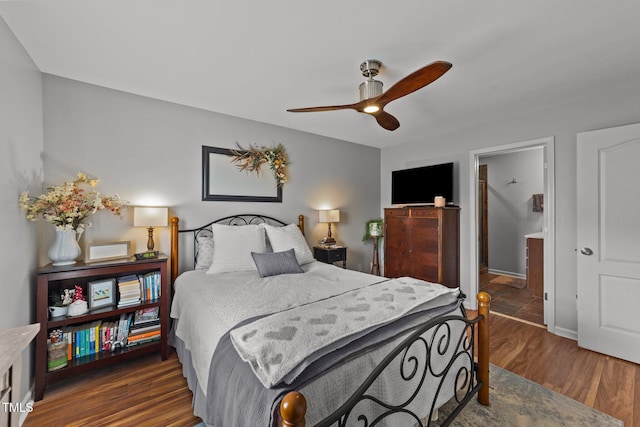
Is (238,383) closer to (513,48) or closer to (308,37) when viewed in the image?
(308,37)

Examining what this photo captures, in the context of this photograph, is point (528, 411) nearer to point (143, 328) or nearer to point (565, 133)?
point (565, 133)

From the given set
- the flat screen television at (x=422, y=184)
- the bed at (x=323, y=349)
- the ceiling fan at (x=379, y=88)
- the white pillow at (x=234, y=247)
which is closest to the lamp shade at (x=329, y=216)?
the flat screen television at (x=422, y=184)

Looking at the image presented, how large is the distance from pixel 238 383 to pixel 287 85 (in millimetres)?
2391

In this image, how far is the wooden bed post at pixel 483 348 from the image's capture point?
1.86m

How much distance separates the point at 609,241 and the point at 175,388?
405 centimetres

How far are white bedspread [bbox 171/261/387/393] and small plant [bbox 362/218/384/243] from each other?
1.88 meters

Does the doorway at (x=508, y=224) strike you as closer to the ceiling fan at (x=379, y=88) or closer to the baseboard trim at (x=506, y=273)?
the baseboard trim at (x=506, y=273)

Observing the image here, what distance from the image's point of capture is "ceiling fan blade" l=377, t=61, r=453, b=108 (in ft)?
5.38

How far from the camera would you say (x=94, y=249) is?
2.38 meters

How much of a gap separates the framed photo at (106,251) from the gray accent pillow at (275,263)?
116 centimetres

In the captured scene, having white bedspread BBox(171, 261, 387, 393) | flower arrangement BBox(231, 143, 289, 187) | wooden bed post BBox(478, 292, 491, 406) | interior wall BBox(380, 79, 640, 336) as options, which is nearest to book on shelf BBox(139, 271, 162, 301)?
white bedspread BBox(171, 261, 387, 393)

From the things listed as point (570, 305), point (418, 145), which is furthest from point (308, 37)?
point (570, 305)

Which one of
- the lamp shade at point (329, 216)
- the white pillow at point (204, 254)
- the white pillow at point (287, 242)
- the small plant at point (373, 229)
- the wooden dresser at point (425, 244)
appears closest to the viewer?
the white pillow at point (204, 254)

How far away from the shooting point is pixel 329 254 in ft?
12.9
